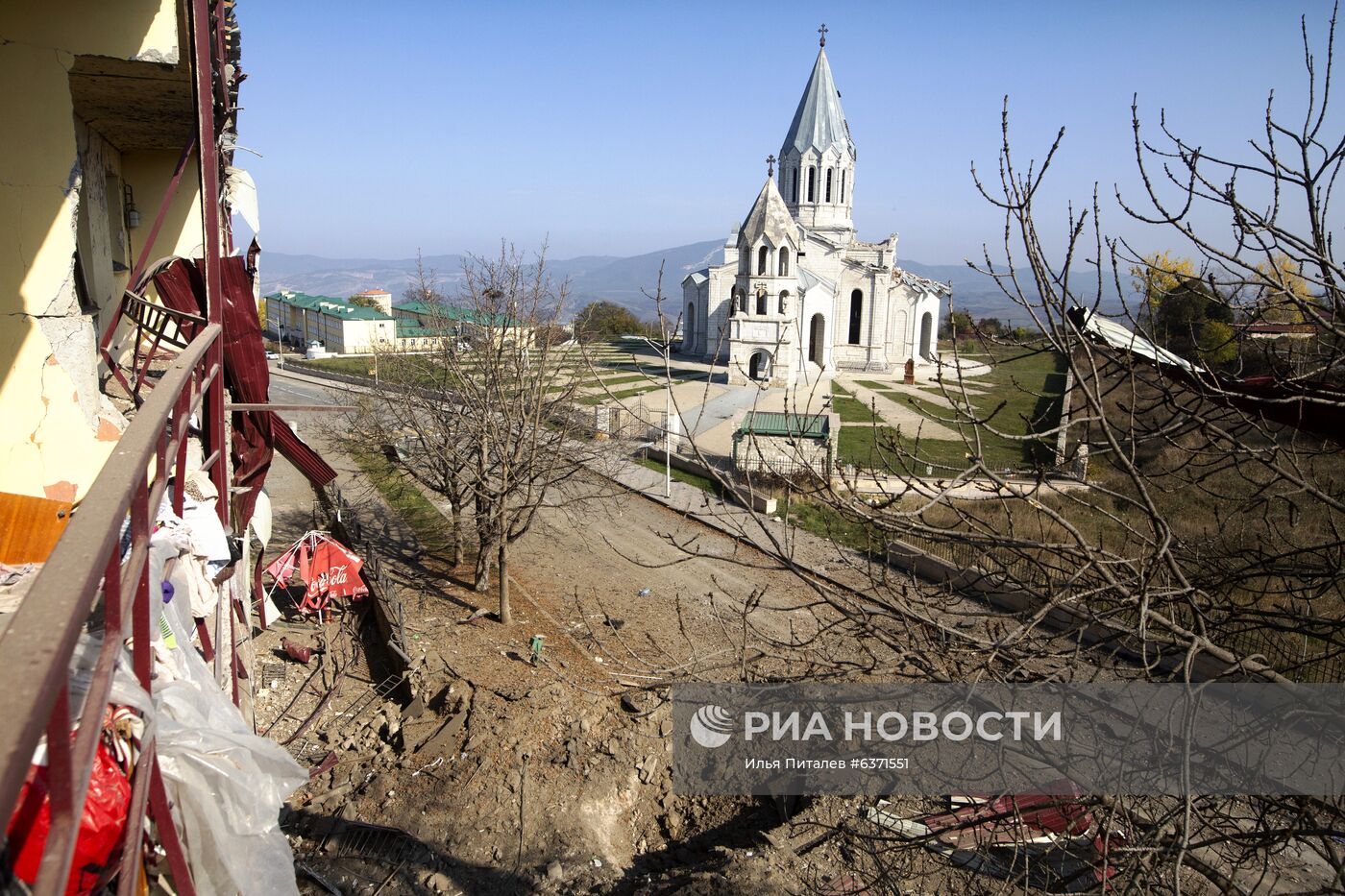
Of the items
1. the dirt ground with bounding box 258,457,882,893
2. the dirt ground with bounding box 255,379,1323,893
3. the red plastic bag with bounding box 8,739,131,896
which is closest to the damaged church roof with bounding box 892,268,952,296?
the dirt ground with bounding box 255,379,1323,893

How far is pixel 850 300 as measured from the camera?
155 ft

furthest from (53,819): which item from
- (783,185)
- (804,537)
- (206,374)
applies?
(783,185)

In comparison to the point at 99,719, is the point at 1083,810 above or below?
below

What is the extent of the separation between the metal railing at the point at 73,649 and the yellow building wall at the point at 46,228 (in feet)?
12.4

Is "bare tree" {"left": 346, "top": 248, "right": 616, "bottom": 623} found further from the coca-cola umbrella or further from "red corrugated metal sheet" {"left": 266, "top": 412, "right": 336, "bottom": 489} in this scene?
"red corrugated metal sheet" {"left": 266, "top": 412, "right": 336, "bottom": 489}

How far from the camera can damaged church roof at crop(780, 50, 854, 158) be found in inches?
1957

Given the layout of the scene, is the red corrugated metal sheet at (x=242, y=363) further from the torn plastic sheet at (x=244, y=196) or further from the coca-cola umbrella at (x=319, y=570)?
the coca-cola umbrella at (x=319, y=570)

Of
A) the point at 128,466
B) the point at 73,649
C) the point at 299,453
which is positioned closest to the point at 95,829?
the point at 128,466

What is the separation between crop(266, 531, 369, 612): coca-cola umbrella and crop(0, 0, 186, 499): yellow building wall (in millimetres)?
8906

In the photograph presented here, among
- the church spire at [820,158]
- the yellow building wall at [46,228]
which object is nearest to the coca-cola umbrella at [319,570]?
the yellow building wall at [46,228]

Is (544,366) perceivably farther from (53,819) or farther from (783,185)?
(783,185)

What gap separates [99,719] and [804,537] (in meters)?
16.9

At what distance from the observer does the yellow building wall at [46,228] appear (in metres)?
5.19

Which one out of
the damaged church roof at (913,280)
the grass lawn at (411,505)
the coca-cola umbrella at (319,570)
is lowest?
the grass lawn at (411,505)
